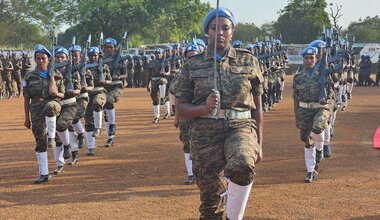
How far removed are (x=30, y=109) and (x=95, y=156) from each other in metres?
2.54

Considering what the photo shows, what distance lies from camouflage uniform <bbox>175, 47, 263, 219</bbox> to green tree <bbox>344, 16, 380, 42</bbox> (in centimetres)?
6130

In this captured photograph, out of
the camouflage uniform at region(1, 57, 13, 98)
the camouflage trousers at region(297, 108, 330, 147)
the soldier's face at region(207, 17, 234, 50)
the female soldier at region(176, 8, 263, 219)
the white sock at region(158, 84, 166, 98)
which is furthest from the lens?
the camouflage uniform at region(1, 57, 13, 98)

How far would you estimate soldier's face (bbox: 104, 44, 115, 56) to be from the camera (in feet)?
38.3

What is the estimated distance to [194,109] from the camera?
4.47m

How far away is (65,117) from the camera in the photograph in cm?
880

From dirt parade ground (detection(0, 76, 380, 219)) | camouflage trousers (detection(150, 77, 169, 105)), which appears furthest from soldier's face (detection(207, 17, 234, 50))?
camouflage trousers (detection(150, 77, 169, 105))

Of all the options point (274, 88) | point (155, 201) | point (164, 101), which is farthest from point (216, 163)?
point (274, 88)

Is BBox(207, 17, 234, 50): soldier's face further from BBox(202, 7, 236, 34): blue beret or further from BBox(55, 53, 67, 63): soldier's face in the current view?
BBox(55, 53, 67, 63): soldier's face

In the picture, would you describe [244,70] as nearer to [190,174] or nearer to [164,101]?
[190,174]

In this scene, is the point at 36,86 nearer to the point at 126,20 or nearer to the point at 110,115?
the point at 110,115

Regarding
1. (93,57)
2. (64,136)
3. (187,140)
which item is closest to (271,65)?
(93,57)

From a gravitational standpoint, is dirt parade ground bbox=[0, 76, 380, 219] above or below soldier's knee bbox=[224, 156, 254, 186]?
below

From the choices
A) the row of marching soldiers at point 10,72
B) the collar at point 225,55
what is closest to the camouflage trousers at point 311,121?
the collar at point 225,55

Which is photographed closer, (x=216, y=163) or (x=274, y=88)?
(x=216, y=163)
